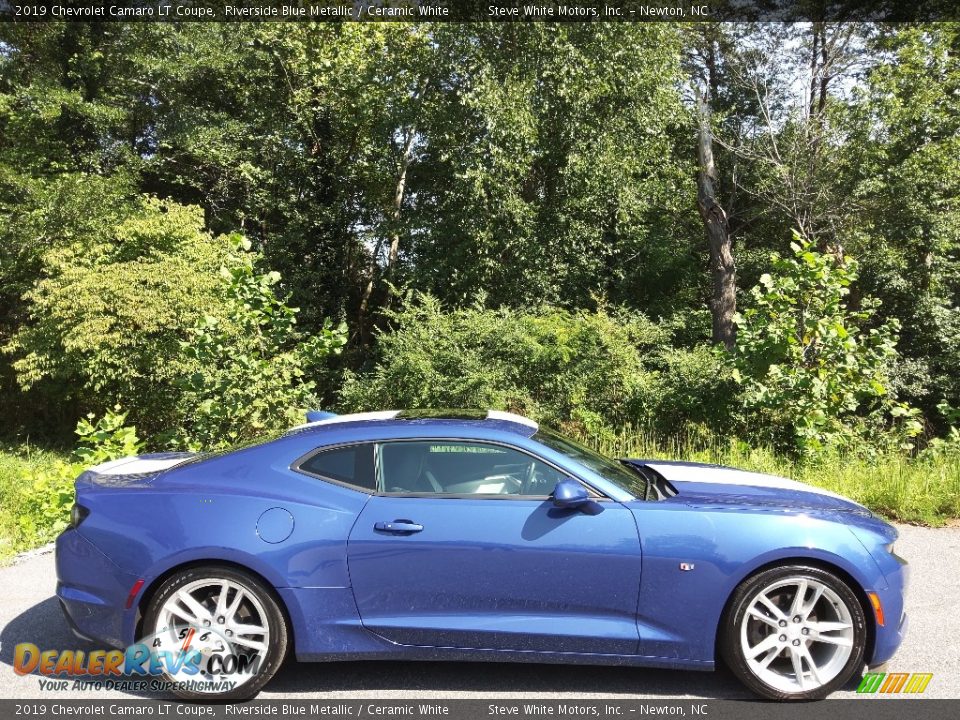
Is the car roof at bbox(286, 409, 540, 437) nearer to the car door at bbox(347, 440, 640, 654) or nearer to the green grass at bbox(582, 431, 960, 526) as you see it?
the car door at bbox(347, 440, 640, 654)

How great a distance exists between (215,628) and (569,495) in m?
1.84

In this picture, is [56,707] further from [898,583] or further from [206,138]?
[206,138]

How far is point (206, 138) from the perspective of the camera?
1762 centimetres

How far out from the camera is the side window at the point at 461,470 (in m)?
3.84

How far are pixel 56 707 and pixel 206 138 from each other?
1622cm

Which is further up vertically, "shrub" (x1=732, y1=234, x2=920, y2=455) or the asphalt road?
"shrub" (x1=732, y1=234, x2=920, y2=455)

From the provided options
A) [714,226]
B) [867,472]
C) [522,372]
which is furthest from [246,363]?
[714,226]

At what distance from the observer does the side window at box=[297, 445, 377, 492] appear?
3.85 metres

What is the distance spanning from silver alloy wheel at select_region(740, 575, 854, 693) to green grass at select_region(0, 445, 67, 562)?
5.63m

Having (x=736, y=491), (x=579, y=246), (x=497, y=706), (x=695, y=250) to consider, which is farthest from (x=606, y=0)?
(x=497, y=706)

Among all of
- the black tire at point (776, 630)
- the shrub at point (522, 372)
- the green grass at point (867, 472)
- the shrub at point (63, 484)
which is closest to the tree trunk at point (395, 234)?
the shrub at point (522, 372)

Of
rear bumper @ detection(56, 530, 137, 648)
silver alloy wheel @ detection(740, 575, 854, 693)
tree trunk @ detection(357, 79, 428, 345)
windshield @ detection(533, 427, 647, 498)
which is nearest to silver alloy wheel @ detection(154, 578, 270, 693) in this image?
rear bumper @ detection(56, 530, 137, 648)

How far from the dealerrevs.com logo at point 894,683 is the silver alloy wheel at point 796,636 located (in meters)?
0.25

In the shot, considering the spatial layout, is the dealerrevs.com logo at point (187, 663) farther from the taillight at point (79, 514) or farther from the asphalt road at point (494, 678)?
the taillight at point (79, 514)
